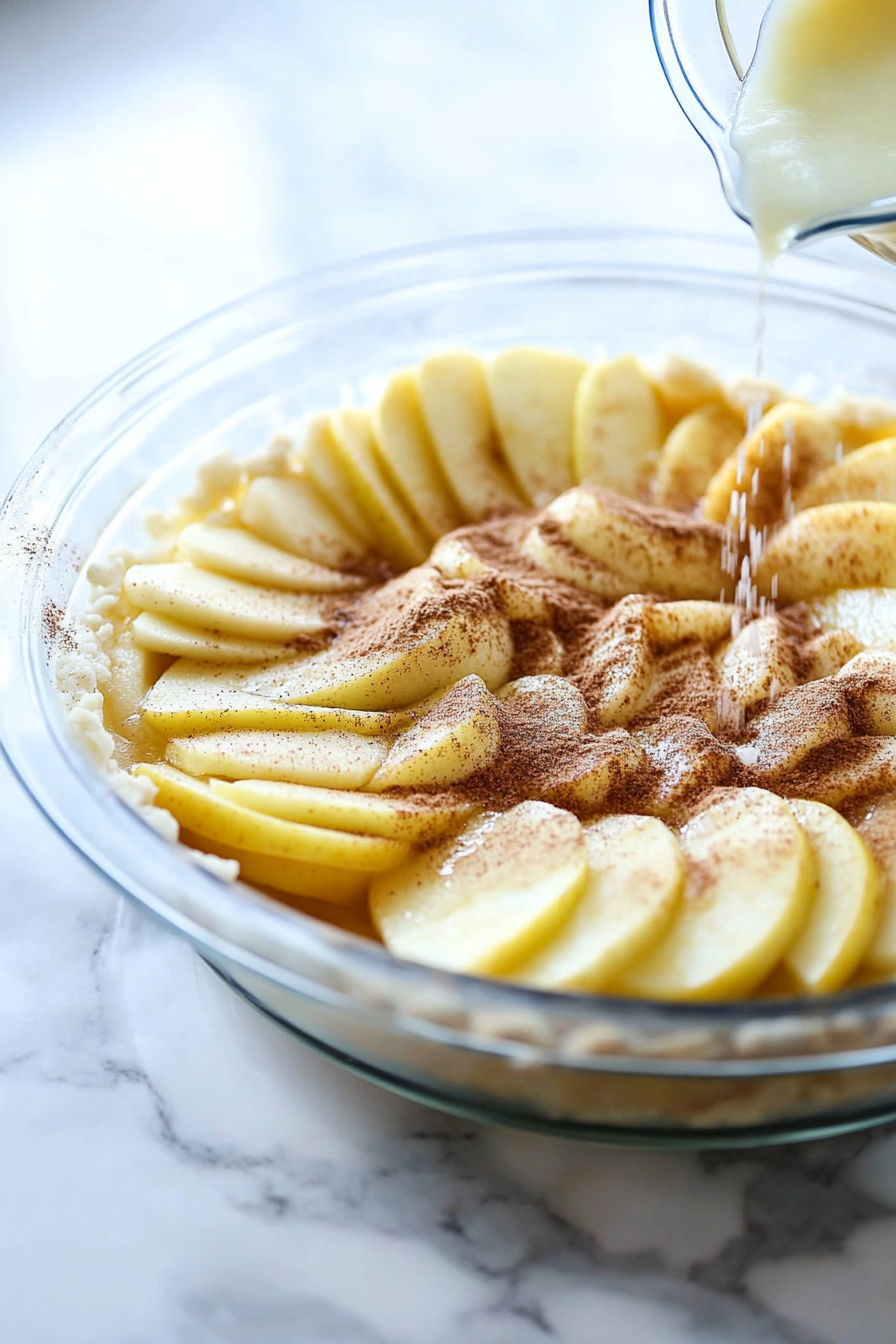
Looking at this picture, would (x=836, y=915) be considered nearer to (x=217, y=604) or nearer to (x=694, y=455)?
(x=217, y=604)

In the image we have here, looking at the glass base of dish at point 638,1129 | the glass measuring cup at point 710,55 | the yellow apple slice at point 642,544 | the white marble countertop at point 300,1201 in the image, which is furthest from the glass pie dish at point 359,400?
the glass measuring cup at point 710,55

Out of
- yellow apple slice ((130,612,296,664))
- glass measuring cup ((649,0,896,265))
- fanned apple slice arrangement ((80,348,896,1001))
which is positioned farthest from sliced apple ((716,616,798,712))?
yellow apple slice ((130,612,296,664))

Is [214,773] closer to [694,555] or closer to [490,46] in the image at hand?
[694,555]

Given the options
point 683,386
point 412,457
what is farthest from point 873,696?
point 412,457

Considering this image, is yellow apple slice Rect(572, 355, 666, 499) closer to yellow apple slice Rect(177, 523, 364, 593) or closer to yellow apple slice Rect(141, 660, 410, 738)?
yellow apple slice Rect(177, 523, 364, 593)

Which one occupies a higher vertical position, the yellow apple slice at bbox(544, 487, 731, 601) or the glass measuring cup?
the glass measuring cup

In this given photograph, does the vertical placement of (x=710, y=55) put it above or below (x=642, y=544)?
A: above
